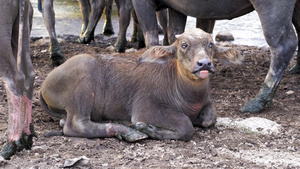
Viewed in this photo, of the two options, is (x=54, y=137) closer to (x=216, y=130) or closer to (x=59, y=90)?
(x=59, y=90)

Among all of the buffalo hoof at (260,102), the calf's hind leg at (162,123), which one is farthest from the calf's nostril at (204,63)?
the buffalo hoof at (260,102)

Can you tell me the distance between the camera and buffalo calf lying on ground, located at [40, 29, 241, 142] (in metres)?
5.03

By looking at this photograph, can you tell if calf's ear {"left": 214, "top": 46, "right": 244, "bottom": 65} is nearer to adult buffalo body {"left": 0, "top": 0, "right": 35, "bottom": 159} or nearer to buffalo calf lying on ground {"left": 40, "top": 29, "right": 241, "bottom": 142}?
buffalo calf lying on ground {"left": 40, "top": 29, "right": 241, "bottom": 142}

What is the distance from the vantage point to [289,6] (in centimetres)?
582

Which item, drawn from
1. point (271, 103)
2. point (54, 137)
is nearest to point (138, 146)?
point (54, 137)

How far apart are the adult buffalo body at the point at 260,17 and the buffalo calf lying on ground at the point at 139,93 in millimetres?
858

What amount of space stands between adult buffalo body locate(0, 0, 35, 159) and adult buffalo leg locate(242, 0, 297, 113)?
2730 millimetres

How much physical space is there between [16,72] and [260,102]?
3072 mm

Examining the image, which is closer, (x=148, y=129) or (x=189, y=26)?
(x=148, y=129)

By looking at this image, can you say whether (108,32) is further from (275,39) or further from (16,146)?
(16,146)

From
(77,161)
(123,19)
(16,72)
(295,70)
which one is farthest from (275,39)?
(123,19)

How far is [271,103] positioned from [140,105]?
1819 mm

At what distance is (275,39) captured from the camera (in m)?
5.91

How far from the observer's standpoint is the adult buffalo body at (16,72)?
4180 millimetres
